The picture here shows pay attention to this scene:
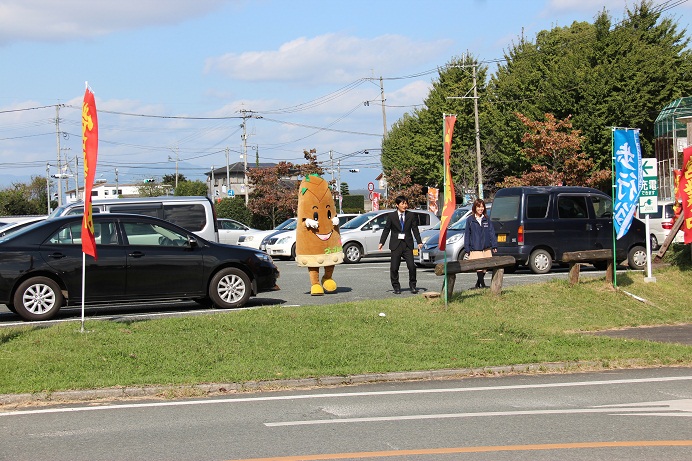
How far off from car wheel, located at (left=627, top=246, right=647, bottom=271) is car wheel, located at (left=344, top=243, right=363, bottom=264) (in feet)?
28.7

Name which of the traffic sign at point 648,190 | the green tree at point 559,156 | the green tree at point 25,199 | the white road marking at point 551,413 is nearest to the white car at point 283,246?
the traffic sign at point 648,190

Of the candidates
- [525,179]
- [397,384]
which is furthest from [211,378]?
[525,179]

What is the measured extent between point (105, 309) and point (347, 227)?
1347 centimetres

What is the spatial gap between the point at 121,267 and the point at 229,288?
1.94 meters

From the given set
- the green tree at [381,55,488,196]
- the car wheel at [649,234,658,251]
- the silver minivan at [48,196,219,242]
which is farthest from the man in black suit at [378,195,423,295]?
the green tree at [381,55,488,196]

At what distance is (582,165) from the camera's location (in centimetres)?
4534

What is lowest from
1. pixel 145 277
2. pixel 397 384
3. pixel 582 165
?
pixel 397 384

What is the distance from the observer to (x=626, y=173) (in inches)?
623

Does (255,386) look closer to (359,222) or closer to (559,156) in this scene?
(359,222)

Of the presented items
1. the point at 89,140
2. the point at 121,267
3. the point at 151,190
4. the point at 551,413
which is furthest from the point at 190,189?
the point at 551,413

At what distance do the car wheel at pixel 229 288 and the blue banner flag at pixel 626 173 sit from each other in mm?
7227

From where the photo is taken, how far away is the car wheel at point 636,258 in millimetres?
21719

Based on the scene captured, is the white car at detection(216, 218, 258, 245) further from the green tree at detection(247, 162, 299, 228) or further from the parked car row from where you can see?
the green tree at detection(247, 162, 299, 228)

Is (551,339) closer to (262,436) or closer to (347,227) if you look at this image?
(262,436)
